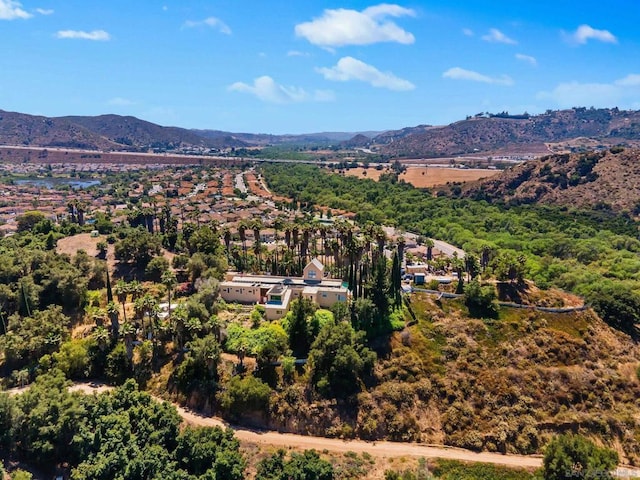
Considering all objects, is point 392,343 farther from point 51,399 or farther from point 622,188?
point 622,188

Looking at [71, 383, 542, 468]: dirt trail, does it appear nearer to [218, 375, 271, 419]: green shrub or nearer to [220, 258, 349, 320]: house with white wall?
[218, 375, 271, 419]: green shrub

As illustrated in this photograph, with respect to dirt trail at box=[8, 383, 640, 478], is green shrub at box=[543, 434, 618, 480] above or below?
above

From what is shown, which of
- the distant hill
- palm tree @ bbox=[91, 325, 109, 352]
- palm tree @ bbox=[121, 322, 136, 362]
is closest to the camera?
palm tree @ bbox=[121, 322, 136, 362]

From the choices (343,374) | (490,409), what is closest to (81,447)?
(343,374)

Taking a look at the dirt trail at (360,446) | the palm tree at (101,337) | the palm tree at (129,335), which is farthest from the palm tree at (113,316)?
the dirt trail at (360,446)

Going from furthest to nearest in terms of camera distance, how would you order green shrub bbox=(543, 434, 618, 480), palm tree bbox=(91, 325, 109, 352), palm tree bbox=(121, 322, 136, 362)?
palm tree bbox=(91, 325, 109, 352) → palm tree bbox=(121, 322, 136, 362) → green shrub bbox=(543, 434, 618, 480)

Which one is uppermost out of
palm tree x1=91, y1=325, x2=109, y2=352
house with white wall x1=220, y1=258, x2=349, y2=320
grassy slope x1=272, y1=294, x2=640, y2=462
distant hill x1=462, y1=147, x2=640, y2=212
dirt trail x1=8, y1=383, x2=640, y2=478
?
distant hill x1=462, y1=147, x2=640, y2=212

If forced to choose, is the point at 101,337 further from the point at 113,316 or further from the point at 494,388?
the point at 494,388

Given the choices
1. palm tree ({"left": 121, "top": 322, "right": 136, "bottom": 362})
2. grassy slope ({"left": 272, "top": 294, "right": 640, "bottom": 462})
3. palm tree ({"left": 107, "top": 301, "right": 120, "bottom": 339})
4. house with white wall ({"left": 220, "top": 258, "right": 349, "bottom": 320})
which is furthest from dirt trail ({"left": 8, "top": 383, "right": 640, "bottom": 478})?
house with white wall ({"left": 220, "top": 258, "right": 349, "bottom": 320})

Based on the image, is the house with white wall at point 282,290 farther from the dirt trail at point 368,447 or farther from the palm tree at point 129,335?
the dirt trail at point 368,447
